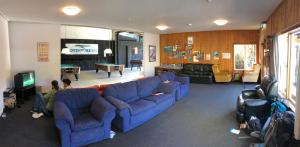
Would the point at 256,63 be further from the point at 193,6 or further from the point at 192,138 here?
the point at 192,138

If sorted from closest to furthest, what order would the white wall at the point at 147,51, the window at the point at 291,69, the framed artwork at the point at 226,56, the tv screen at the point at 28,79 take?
the window at the point at 291,69 → the tv screen at the point at 28,79 → the framed artwork at the point at 226,56 → the white wall at the point at 147,51

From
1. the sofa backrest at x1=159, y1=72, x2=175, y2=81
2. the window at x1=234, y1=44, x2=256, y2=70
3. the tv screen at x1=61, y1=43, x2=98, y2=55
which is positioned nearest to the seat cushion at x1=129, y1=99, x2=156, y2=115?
the sofa backrest at x1=159, y1=72, x2=175, y2=81

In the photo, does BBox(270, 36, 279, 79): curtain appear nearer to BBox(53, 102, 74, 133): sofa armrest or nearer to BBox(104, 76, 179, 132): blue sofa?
BBox(104, 76, 179, 132): blue sofa

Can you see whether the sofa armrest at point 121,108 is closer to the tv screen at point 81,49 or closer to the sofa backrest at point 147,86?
the sofa backrest at point 147,86

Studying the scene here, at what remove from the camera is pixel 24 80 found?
6488 mm

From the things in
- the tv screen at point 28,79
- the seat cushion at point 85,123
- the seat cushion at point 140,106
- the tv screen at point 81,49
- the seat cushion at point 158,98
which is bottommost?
the seat cushion at point 85,123

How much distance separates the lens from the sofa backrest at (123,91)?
181 inches

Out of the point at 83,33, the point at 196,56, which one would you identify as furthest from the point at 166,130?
the point at 83,33

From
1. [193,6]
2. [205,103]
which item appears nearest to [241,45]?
[205,103]

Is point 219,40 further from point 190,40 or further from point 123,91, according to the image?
point 123,91

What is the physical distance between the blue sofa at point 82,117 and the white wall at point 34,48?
4.16 metres

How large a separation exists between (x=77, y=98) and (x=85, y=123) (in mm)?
819

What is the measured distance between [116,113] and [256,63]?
8.68m

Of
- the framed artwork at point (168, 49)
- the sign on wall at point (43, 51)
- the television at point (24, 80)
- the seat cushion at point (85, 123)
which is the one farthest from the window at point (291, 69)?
the sign on wall at point (43, 51)
